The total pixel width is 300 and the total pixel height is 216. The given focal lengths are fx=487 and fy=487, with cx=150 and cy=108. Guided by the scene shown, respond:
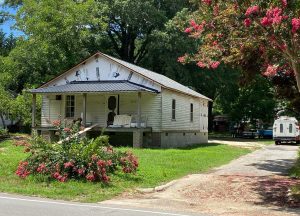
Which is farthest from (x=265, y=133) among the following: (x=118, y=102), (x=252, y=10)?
(x=252, y=10)

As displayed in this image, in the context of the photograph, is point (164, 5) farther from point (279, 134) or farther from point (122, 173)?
point (122, 173)

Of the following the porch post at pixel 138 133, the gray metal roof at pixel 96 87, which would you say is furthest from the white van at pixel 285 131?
the porch post at pixel 138 133

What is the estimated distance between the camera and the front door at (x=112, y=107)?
102ft

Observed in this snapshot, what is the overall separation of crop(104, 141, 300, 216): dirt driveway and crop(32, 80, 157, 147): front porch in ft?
38.3

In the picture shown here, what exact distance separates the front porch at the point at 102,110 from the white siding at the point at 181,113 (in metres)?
1.22

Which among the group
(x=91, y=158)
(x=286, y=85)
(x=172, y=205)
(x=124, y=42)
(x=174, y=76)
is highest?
(x=124, y=42)

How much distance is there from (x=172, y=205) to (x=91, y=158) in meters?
3.76

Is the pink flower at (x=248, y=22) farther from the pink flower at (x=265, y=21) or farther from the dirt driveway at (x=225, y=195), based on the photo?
the dirt driveway at (x=225, y=195)

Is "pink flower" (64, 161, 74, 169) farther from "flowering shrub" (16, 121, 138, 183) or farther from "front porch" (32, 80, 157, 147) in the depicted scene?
"front porch" (32, 80, 157, 147)

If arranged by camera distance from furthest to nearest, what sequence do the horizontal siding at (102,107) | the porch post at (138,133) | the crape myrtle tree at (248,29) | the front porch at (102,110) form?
1. the horizontal siding at (102,107)
2. the front porch at (102,110)
3. the porch post at (138,133)
4. the crape myrtle tree at (248,29)

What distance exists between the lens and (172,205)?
467 inches

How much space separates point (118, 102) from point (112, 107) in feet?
1.68

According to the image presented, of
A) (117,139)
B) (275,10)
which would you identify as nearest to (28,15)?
(117,139)

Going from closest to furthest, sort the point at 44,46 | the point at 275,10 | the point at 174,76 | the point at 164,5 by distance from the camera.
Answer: the point at 275,10 → the point at 44,46 → the point at 174,76 → the point at 164,5
